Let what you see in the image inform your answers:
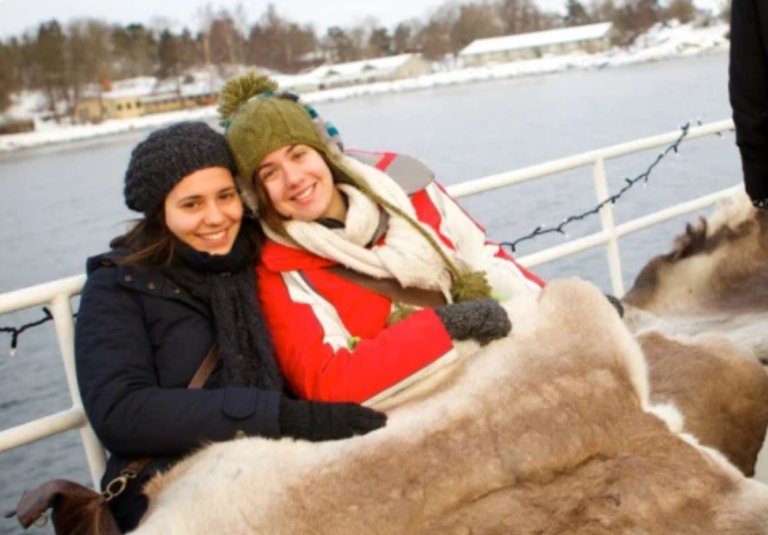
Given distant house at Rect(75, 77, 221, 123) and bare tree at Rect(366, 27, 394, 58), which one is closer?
distant house at Rect(75, 77, 221, 123)

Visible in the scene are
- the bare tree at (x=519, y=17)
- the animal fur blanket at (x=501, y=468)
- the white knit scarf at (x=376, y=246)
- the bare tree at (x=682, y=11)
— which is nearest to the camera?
the animal fur blanket at (x=501, y=468)

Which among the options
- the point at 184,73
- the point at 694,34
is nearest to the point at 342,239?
the point at 694,34

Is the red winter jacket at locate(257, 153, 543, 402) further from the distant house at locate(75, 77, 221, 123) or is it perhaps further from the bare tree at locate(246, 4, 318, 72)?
the bare tree at locate(246, 4, 318, 72)

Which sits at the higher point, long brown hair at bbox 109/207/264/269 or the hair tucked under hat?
the hair tucked under hat

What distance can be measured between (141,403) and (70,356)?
61 centimetres

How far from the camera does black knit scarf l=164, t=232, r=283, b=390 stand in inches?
87.0

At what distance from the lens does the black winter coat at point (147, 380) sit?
202 cm

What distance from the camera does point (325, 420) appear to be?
2.02 metres

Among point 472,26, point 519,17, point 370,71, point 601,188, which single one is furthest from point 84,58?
point 601,188

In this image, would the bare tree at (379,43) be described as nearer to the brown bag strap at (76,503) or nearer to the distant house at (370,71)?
the distant house at (370,71)

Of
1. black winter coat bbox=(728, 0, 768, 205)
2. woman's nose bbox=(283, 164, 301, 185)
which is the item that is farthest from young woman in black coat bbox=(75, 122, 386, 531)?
black winter coat bbox=(728, 0, 768, 205)

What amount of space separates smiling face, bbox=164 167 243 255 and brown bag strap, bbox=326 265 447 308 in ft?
0.91

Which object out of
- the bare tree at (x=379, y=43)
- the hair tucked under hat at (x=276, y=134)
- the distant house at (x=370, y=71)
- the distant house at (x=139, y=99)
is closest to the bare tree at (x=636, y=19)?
the distant house at (x=370, y=71)

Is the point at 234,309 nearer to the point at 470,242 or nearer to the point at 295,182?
the point at 295,182
